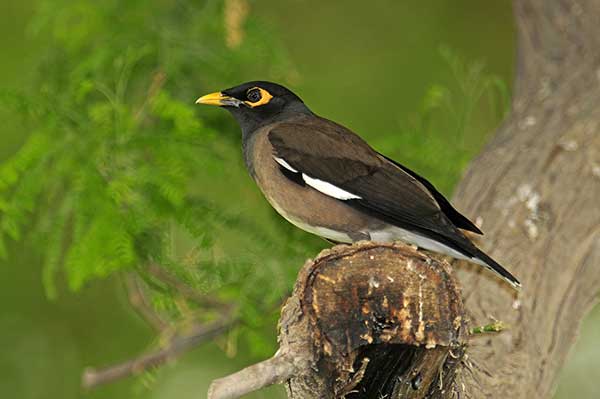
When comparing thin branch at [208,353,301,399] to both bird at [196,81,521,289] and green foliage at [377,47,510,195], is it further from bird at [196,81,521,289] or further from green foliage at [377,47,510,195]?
green foliage at [377,47,510,195]

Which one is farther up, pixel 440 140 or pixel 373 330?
pixel 440 140

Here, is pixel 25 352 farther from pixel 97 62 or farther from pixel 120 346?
pixel 97 62

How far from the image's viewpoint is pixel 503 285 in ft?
16.8

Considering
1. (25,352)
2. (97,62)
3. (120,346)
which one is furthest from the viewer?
(25,352)

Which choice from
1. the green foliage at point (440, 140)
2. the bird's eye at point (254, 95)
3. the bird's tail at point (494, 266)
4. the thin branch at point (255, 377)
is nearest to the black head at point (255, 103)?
the bird's eye at point (254, 95)

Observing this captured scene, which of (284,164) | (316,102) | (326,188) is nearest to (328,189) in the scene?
(326,188)

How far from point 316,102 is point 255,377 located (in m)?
5.52

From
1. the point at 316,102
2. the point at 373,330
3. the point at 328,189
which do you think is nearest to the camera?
the point at 373,330

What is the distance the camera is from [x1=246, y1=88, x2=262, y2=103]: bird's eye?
5.91m

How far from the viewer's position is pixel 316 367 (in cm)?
345

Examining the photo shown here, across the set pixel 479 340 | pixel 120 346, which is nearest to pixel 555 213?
pixel 479 340

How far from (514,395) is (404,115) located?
4.29m

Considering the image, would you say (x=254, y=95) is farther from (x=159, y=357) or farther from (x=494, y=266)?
(x=494, y=266)

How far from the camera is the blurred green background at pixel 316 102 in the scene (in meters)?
8.52
